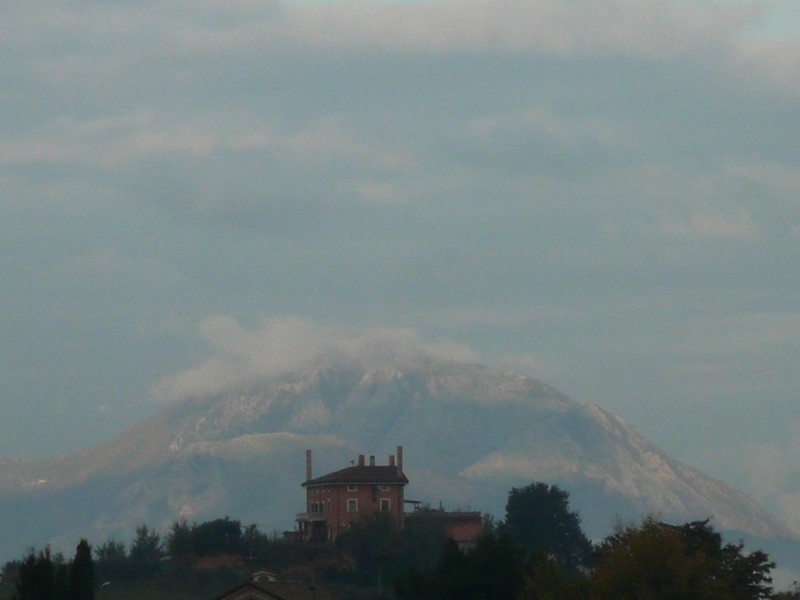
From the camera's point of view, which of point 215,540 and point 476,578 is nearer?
point 476,578

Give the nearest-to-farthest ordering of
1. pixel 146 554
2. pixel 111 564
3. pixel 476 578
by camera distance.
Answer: pixel 476 578, pixel 111 564, pixel 146 554

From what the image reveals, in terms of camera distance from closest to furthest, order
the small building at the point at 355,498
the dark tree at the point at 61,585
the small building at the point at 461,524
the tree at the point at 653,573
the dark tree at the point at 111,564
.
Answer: the tree at the point at 653,573, the dark tree at the point at 61,585, the dark tree at the point at 111,564, the small building at the point at 461,524, the small building at the point at 355,498

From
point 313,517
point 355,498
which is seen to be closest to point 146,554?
point 313,517

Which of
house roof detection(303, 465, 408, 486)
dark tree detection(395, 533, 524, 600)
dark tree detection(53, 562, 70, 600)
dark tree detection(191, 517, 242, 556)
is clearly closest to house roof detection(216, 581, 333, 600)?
dark tree detection(395, 533, 524, 600)

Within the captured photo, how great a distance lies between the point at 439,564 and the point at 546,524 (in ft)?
218

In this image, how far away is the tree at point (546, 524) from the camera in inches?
5901

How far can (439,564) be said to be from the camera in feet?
285

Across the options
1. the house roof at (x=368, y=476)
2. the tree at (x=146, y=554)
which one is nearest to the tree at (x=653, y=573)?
the tree at (x=146, y=554)

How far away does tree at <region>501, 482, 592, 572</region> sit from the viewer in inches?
5901

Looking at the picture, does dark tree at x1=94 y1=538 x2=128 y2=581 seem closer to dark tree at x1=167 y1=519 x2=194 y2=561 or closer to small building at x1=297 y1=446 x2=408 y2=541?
dark tree at x1=167 y1=519 x2=194 y2=561

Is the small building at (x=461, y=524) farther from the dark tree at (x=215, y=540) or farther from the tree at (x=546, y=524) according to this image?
the dark tree at (x=215, y=540)

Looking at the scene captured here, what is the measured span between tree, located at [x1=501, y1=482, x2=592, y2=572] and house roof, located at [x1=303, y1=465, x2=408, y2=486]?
10.5 m

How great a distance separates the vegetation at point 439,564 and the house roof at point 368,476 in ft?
13.7

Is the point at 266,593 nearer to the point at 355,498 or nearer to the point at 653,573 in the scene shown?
the point at 653,573
